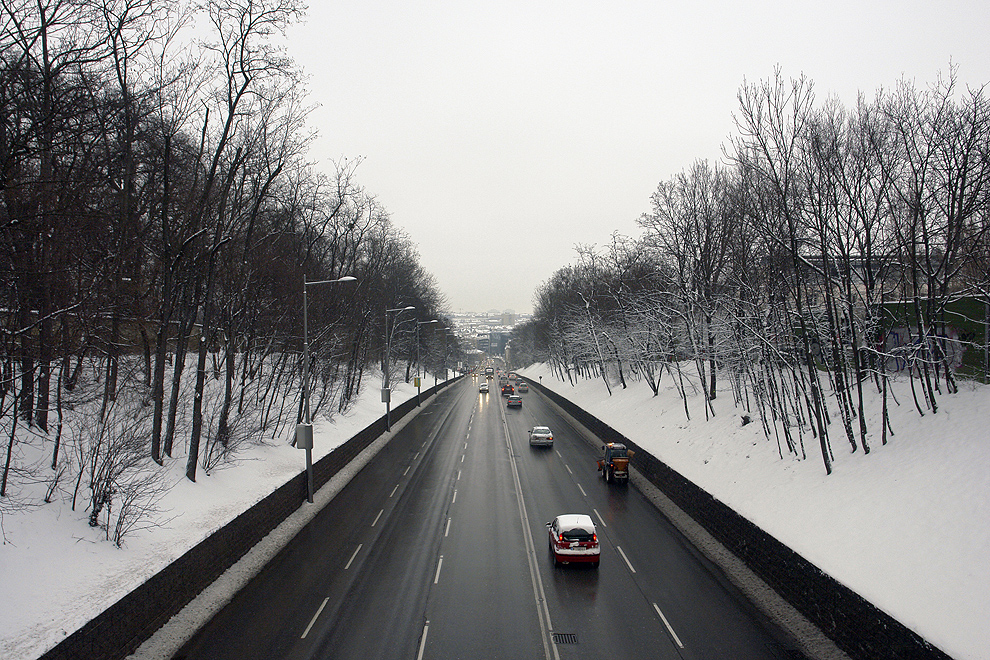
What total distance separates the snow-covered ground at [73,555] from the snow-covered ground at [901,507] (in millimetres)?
13034

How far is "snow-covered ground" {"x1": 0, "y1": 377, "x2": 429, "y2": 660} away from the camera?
8523 millimetres

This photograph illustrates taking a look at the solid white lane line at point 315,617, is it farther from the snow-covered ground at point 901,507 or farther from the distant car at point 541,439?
the distant car at point 541,439

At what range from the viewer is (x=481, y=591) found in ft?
41.4

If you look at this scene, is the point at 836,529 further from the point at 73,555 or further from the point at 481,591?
the point at 73,555

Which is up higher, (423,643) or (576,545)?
(576,545)

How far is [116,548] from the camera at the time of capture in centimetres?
1134

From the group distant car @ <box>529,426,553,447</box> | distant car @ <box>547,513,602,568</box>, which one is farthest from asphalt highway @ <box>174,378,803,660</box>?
distant car @ <box>529,426,553,447</box>

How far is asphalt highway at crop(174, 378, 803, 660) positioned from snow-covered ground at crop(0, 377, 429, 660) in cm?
183

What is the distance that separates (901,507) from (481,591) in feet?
30.1

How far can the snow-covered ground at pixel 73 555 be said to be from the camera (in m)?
8.52

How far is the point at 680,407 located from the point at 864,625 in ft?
69.0

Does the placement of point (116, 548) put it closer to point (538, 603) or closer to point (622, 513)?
point (538, 603)

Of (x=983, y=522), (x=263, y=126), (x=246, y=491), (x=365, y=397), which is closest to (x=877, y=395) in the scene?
(x=983, y=522)

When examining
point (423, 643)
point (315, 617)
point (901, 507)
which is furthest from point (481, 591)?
point (901, 507)
